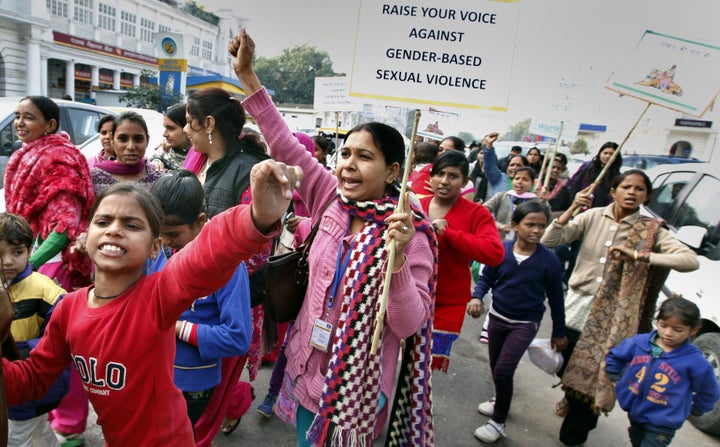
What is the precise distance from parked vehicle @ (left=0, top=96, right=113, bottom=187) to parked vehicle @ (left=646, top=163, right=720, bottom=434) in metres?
7.42

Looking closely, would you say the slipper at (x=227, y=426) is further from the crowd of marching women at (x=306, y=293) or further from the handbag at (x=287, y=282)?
the handbag at (x=287, y=282)

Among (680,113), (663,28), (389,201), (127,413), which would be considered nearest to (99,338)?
(127,413)

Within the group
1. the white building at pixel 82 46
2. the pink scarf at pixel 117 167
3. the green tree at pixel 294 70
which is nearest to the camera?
the green tree at pixel 294 70

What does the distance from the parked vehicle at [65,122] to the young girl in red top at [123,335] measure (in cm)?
576

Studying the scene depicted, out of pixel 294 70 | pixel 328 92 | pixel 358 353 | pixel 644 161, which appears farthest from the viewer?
pixel 644 161

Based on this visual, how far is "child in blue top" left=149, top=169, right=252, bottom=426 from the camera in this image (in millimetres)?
1878

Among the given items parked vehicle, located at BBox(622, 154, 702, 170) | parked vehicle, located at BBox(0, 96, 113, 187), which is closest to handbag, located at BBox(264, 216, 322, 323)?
parked vehicle, located at BBox(0, 96, 113, 187)

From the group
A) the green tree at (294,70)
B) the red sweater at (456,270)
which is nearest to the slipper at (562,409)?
the red sweater at (456,270)

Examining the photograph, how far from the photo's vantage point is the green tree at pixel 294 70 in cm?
243

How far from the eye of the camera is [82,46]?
28.1 metres

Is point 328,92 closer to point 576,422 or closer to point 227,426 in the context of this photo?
point 227,426

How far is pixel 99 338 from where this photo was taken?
1.34 m

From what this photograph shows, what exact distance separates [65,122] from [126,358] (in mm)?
6520

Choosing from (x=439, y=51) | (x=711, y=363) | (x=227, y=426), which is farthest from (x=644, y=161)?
(x=227, y=426)
